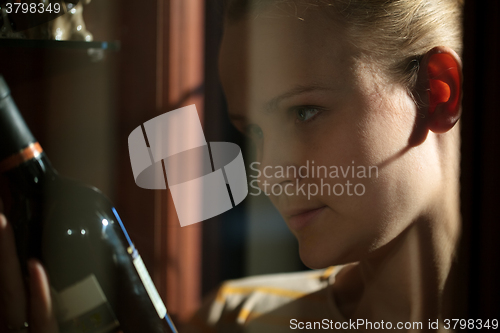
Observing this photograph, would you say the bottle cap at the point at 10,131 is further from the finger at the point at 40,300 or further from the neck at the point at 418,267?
the neck at the point at 418,267

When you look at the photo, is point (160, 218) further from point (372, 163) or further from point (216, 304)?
point (372, 163)

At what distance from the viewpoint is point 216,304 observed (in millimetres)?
490

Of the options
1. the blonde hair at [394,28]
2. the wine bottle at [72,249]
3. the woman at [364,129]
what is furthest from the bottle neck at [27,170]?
the blonde hair at [394,28]

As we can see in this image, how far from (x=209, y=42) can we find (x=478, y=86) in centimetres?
32

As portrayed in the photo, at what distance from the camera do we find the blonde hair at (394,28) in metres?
0.40

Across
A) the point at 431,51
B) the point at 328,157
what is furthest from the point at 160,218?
the point at 431,51

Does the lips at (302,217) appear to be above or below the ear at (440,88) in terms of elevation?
below

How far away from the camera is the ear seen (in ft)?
1.36

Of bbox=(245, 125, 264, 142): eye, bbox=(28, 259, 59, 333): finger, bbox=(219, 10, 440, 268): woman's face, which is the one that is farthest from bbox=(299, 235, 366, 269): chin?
bbox=(28, 259, 59, 333): finger

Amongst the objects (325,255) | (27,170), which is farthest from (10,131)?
(325,255)

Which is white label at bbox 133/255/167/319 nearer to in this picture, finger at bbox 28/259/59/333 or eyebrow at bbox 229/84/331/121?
finger at bbox 28/259/59/333

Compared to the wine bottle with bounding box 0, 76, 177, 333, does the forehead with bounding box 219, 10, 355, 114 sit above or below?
above

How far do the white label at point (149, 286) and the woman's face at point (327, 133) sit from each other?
0.17 m

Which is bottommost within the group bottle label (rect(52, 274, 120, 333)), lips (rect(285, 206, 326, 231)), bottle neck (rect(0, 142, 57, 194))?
bottle label (rect(52, 274, 120, 333))
